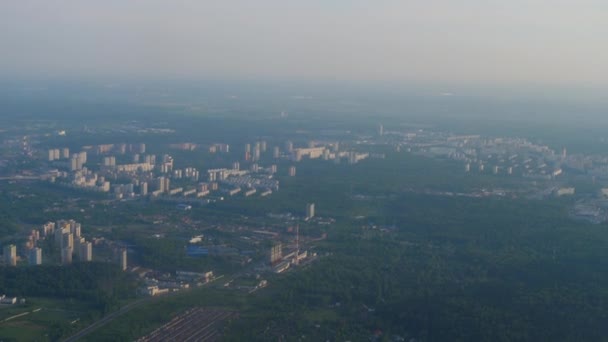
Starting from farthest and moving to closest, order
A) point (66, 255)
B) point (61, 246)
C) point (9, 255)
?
1. point (61, 246)
2. point (66, 255)
3. point (9, 255)

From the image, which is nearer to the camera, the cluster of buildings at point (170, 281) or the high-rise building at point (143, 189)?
the cluster of buildings at point (170, 281)

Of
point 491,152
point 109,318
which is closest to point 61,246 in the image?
point 109,318

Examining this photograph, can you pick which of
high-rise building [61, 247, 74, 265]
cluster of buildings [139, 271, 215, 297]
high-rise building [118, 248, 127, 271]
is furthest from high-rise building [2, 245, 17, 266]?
cluster of buildings [139, 271, 215, 297]

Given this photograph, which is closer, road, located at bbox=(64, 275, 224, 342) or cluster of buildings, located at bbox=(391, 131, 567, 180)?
road, located at bbox=(64, 275, 224, 342)

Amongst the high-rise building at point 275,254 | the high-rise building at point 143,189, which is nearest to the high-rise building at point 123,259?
the high-rise building at point 275,254

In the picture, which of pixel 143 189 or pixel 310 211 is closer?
pixel 310 211

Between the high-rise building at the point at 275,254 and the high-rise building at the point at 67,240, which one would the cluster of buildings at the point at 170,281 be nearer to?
the high-rise building at the point at 275,254

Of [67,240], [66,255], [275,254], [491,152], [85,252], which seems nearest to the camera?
[66,255]

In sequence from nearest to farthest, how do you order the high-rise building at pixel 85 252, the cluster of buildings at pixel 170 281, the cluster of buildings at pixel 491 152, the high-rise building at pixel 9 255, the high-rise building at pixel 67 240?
the cluster of buildings at pixel 170 281 < the high-rise building at pixel 9 255 < the high-rise building at pixel 85 252 < the high-rise building at pixel 67 240 < the cluster of buildings at pixel 491 152

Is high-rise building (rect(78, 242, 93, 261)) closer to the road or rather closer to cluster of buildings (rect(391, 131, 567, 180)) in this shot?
the road

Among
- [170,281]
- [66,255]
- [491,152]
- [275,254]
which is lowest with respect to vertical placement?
[170,281]

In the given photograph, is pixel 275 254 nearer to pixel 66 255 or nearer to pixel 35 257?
pixel 66 255

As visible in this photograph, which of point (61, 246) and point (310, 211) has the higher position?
point (310, 211)
